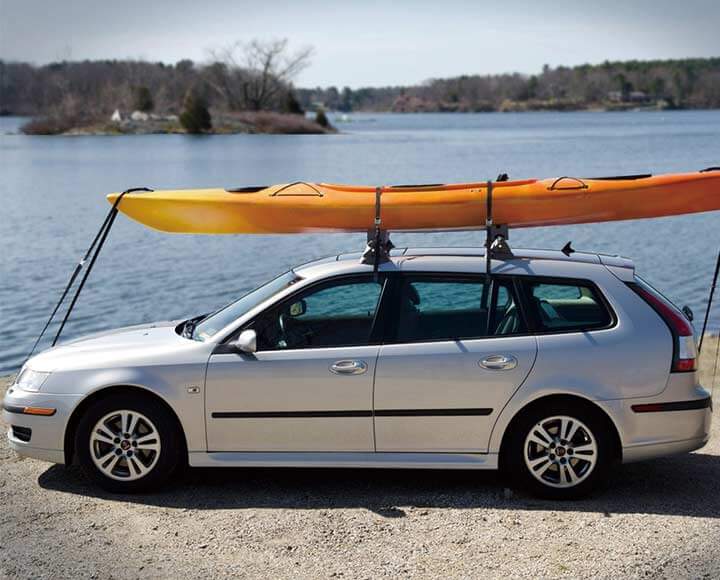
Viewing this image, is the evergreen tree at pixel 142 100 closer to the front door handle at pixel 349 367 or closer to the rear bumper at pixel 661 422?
the front door handle at pixel 349 367

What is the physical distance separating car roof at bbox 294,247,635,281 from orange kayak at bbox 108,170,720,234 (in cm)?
39

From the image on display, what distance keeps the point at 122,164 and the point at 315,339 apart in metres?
56.1

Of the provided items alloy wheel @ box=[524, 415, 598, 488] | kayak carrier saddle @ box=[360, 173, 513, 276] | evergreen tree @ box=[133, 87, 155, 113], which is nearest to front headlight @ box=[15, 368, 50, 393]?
kayak carrier saddle @ box=[360, 173, 513, 276]

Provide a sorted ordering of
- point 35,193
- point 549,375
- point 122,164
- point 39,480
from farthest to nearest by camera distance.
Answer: point 122,164
point 35,193
point 39,480
point 549,375

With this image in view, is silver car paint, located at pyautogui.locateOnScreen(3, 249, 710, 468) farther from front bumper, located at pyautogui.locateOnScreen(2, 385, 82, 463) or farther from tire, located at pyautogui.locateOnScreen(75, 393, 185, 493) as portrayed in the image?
tire, located at pyautogui.locateOnScreen(75, 393, 185, 493)

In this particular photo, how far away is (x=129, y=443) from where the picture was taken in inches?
275

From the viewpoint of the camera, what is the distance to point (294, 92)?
412 feet

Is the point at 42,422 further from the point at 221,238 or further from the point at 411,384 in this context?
the point at 221,238

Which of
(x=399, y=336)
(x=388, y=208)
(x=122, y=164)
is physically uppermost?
(x=388, y=208)

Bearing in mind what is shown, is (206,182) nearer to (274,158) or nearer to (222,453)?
(274,158)

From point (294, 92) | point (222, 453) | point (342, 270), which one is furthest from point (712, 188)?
point (294, 92)

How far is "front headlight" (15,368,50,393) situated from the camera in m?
7.14

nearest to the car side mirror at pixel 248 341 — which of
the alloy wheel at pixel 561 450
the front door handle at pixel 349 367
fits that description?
the front door handle at pixel 349 367

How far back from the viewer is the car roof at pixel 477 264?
6.98m
